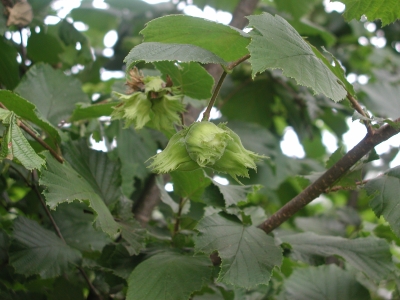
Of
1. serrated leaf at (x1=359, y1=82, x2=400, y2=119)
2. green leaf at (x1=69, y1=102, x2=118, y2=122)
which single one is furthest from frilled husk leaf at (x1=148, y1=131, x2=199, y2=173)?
serrated leaf at (x1=359, y1=82, x2=400, y2=119)

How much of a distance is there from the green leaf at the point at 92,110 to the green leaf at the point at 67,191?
176 mm

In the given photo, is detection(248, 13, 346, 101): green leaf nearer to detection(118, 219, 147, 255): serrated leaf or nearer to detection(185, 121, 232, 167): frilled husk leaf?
detection(185, 121, 232, 167): frilled husk leaf

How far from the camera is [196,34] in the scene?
0.77 m

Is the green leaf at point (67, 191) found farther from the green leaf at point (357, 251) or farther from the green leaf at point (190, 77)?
the green leaf at point (357, 251)

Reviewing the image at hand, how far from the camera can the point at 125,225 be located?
3.09 feet

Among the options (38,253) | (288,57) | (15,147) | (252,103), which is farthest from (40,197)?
(252,103)

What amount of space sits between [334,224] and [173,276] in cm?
111

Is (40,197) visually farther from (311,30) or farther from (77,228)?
(311,30)

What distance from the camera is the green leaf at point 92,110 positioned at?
987 mm

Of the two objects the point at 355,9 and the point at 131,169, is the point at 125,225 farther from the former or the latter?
the point at 355,9

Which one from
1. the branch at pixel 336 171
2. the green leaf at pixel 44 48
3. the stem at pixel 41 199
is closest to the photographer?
the branch at pixel 336 171

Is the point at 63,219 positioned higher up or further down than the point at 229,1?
further down

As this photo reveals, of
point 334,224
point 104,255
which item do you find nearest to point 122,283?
point 104,255

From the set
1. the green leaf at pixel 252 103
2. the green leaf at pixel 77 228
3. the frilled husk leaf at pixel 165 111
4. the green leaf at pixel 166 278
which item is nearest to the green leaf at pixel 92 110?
the frilled husk leaf at pixel 165 111
